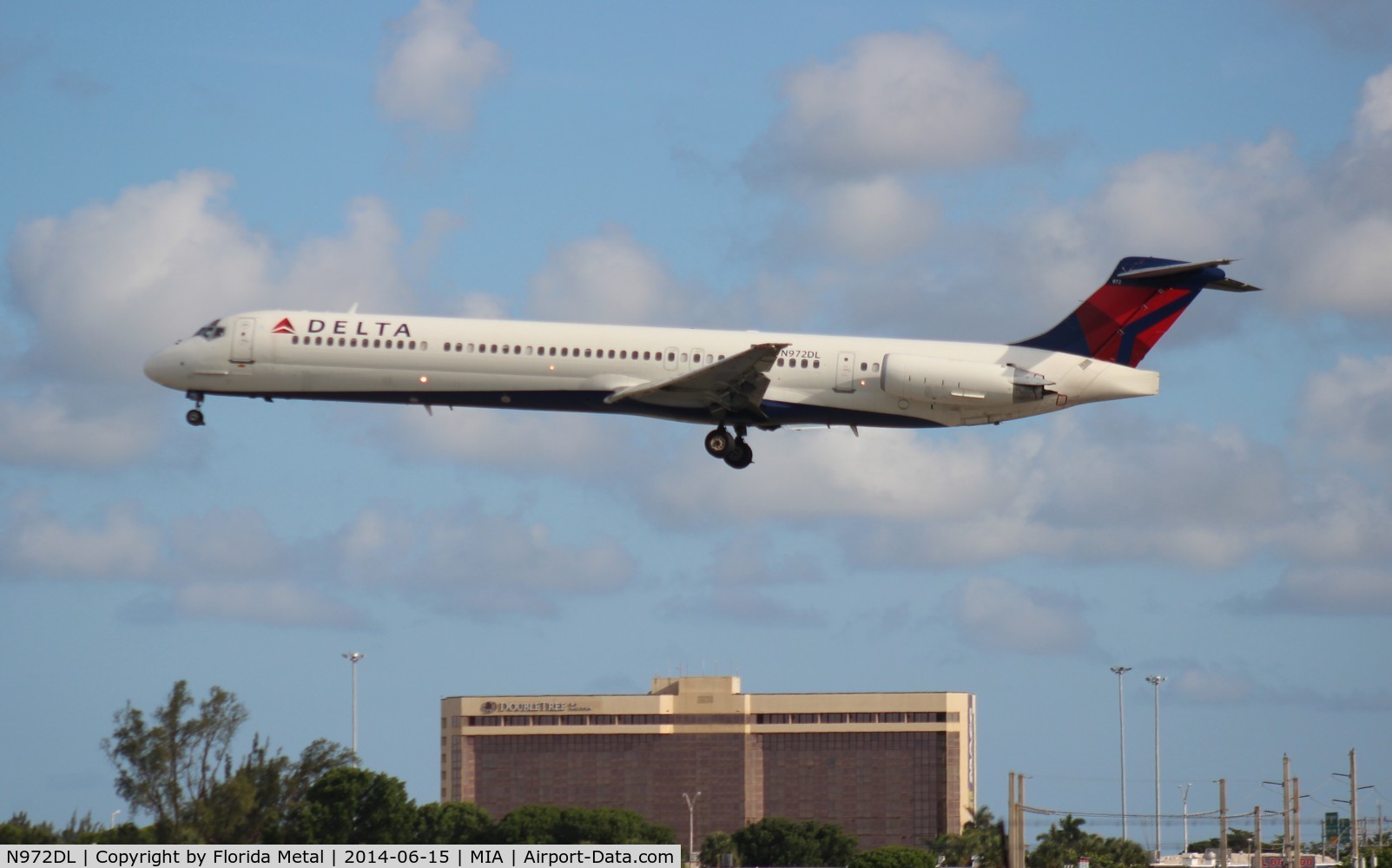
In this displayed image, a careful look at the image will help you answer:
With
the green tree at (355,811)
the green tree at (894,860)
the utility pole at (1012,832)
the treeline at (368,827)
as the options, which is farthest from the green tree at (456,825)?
the utility pole at (1012,832)

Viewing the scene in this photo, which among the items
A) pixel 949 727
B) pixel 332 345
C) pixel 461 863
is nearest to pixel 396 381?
pixel 332 345

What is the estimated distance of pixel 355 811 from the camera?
80.8 meters

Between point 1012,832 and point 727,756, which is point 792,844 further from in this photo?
point 1012,832

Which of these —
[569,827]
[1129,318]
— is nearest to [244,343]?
[1129,318]

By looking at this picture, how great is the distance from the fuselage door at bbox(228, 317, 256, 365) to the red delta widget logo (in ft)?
1.98

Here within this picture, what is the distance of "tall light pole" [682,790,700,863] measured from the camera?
129 meters

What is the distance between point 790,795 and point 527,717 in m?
20.2

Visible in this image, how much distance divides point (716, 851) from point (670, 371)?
274ft

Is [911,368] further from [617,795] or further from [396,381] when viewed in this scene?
[617,795]

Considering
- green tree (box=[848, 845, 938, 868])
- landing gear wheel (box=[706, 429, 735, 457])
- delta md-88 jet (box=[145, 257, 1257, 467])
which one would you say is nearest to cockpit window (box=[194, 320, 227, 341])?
delta md-88 jet (box=[145, 257, 1257, 467])

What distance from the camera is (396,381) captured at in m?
47.2

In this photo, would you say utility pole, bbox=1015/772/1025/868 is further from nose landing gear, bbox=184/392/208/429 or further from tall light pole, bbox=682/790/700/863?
tall light pole, bbox=682/790/700/863

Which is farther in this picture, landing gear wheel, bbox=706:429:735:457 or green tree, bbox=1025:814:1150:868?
green tree, bbox=1025:814:1150:868

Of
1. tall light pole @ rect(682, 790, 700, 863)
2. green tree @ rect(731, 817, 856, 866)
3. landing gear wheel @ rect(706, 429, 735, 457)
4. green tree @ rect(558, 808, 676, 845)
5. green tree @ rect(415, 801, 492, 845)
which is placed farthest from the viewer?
tall light pole @ rect(682, 790, 700, 863)
